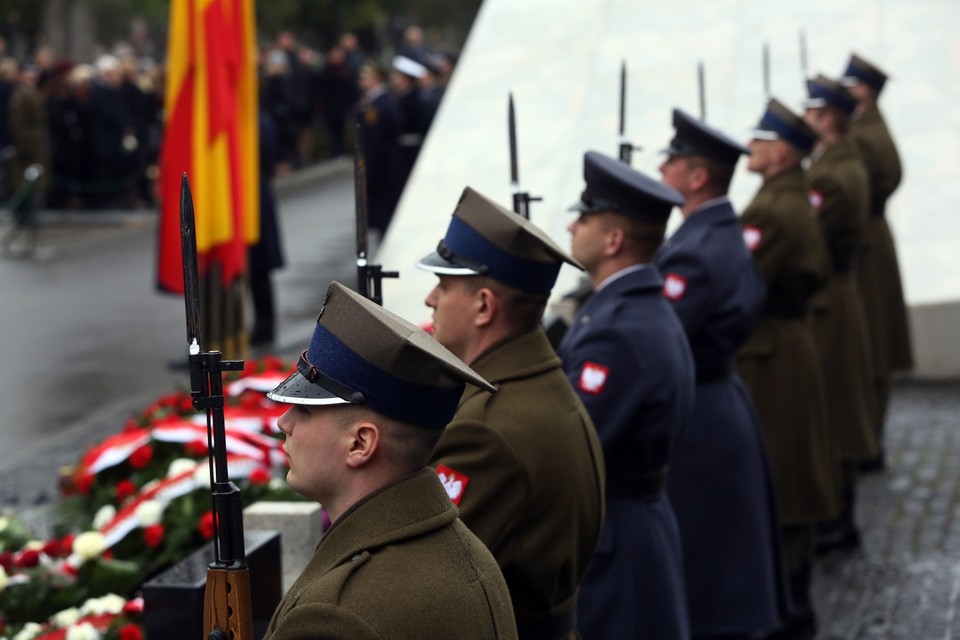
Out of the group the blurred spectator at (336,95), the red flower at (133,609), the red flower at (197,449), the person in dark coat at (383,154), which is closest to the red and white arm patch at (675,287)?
the red flower at (197,449)

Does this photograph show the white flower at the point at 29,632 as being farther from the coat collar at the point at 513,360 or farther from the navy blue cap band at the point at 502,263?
the navy blue cap band at the point at 502,263

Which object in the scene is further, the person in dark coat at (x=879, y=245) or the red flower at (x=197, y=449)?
the person in dark coat at (x=879, y=245)

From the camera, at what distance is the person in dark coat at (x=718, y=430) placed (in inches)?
214

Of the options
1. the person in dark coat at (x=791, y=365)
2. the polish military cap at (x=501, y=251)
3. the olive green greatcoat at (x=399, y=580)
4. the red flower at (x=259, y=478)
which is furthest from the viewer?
the person in dark coat at (x=791, y=365)

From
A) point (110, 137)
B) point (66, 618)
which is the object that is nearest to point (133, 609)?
point (66, 618)

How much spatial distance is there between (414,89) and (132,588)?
36.0 ft

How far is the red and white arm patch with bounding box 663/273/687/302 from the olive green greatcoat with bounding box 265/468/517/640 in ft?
10.5

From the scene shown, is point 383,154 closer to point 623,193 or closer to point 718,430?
point 718,430

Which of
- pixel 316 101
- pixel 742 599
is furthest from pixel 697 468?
pixel 316 101

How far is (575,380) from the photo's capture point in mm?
4324

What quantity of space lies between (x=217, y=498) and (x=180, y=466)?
118 inches

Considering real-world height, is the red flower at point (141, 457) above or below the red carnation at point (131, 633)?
above

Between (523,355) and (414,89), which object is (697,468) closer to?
(523,355)

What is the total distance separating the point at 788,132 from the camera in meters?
6.96
